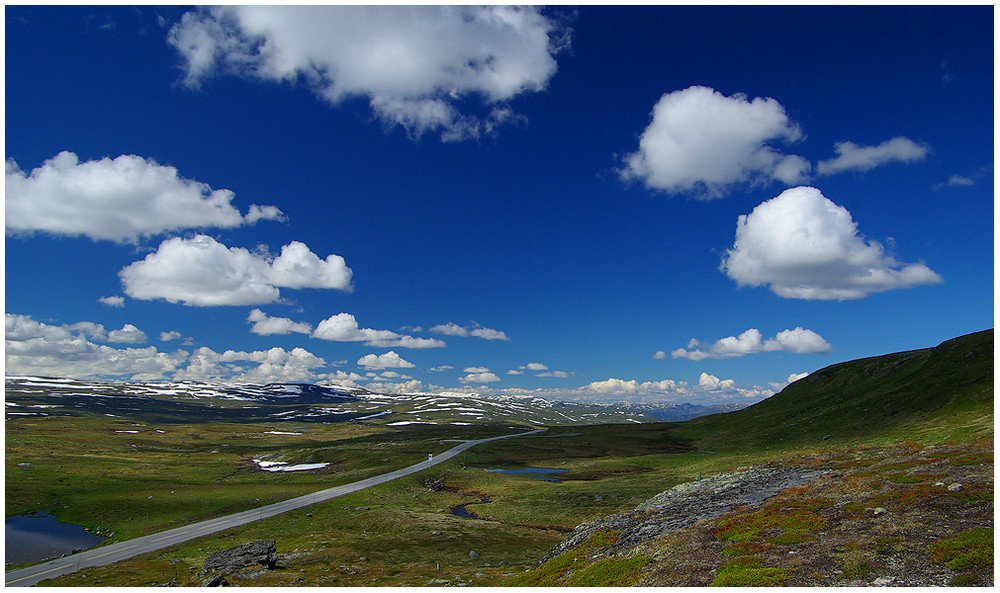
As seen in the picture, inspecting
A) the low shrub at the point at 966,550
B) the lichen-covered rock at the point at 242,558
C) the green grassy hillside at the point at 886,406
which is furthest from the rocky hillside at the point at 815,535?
the green grassy hillside at the point at 886,406

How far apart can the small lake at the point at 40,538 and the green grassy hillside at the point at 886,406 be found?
14738 cm

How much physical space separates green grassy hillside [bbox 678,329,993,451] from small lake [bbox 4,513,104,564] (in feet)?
484

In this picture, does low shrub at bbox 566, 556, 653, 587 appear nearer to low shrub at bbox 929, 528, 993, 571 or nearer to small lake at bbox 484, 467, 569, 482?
low shrub at bbox 929, 528, 993, 571

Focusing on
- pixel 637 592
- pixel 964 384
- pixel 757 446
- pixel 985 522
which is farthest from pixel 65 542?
pixel 964 384

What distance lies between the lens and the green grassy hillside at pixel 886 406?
340 feet

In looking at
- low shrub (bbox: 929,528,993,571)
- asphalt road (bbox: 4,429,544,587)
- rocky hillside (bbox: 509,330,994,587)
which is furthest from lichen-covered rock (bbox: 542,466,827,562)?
asphalt road (bbox: 4,429,544,587)

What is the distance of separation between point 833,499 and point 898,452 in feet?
105

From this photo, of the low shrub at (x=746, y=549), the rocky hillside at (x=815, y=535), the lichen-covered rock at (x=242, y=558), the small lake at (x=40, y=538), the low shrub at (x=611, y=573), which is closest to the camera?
the rocky hillside at (x=815, y=535)

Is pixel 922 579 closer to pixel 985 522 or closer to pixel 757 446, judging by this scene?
pixel 985 522

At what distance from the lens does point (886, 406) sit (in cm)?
13262

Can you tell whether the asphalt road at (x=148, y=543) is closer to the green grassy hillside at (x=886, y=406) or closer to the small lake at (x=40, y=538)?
the small lake at (x=40, y=538)

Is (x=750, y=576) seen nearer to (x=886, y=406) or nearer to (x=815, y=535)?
(x=815, y=535)

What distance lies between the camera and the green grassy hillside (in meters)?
104

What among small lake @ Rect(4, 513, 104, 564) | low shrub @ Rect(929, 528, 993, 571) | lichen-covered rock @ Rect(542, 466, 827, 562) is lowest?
small lake @ Rect(4, 513, 104, 564)
